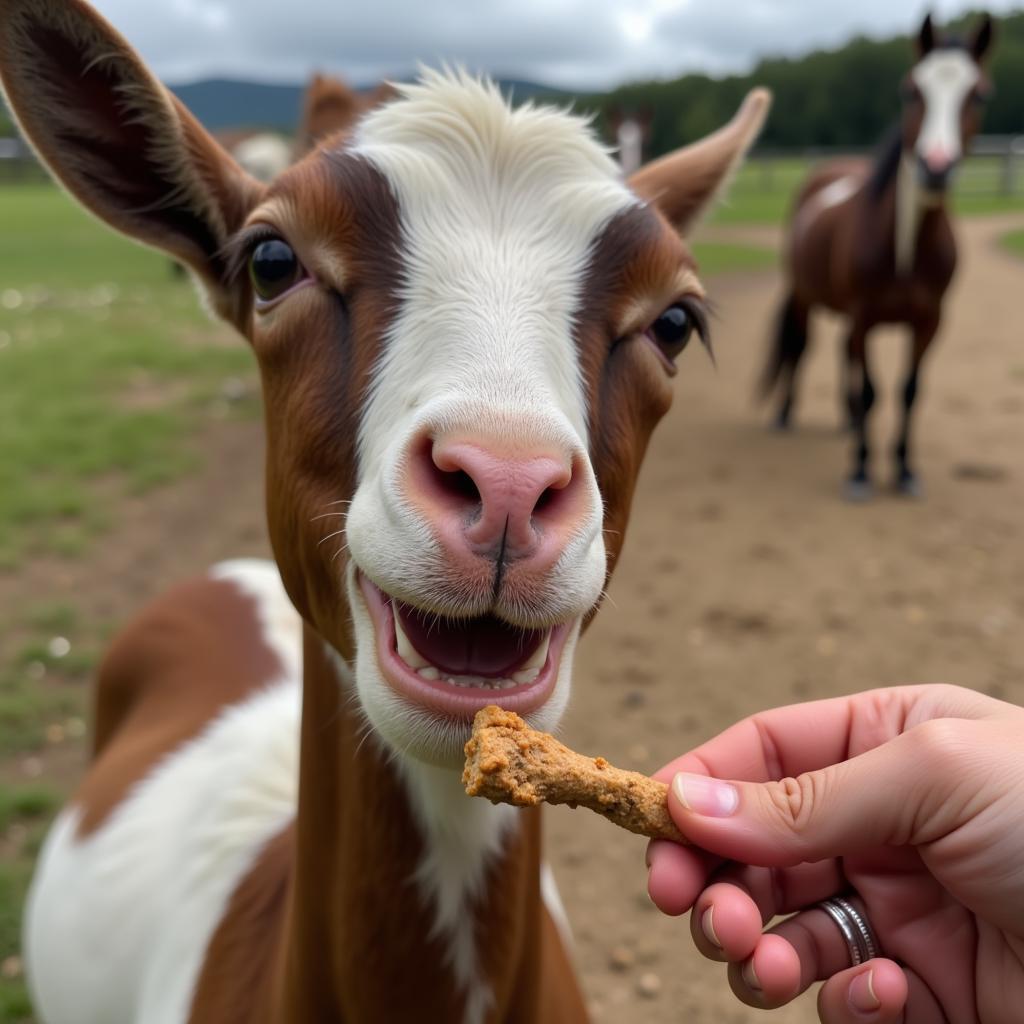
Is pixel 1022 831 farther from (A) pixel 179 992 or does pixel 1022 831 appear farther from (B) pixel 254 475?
(B) pixel 254 475

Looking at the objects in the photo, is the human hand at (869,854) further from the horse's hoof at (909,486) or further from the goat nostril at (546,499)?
the horse's hoof at (909,486)

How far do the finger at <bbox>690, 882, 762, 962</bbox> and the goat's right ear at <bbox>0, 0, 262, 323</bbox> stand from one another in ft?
4.81

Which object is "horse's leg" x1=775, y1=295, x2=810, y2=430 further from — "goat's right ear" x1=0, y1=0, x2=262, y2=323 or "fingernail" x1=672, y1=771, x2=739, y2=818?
"fingernail" x1=672, y1=771, x2=739, y2=818

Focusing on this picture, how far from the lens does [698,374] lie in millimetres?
11305

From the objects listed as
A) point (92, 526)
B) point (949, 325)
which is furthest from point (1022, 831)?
point (949, 325)

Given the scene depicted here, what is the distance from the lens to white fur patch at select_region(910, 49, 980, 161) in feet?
22.0

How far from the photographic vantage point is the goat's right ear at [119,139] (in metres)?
1.85

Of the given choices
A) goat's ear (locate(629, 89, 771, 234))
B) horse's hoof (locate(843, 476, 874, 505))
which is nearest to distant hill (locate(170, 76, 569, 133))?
goat's ear (locate(629, 89, 771, 234))

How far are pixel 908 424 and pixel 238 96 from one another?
5.25 m

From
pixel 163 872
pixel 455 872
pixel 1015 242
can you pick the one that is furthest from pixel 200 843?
pixel 1015 242

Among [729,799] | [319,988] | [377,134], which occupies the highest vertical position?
[377,134]

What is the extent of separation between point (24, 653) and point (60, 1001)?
8.92ft

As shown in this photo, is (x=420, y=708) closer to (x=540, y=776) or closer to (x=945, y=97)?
(x=540, y=776)

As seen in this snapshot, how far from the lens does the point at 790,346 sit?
9.04 meters
